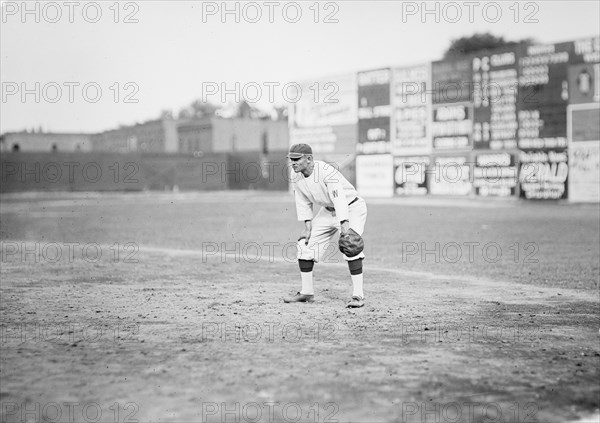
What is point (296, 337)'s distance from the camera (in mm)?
5859

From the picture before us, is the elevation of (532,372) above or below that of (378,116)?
below

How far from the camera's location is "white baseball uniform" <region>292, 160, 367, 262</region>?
24.6 ft

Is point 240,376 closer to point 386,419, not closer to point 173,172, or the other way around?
point 386,419

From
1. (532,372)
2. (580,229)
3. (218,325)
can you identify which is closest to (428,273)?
(218,325)

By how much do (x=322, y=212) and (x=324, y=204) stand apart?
0.17m

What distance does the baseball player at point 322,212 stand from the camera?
7.45 metres

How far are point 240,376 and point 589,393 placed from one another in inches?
85.7

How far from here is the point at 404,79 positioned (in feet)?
103

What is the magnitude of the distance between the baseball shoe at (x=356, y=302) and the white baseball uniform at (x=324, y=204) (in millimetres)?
414
